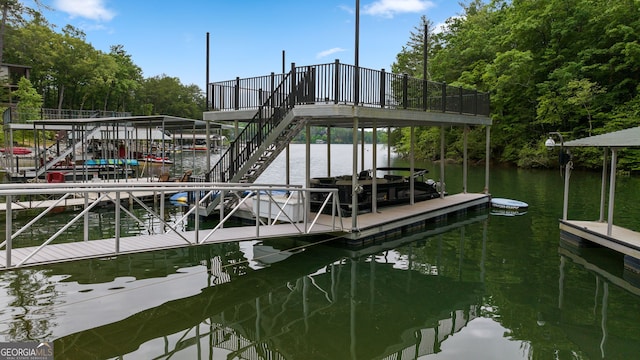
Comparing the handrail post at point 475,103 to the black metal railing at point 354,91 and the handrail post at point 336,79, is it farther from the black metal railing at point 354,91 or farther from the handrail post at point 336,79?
the handrail post at point 336,79

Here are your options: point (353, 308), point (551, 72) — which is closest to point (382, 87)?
point (353, 308)

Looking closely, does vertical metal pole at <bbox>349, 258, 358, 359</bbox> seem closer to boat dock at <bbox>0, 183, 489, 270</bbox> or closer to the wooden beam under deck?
boat dock at <bbox>0, 183, 489, 270</bbox>

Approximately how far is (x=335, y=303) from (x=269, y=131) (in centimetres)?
530

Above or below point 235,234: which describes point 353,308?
below

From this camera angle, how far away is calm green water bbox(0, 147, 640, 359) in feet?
19.3

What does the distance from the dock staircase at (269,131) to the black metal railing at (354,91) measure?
0.16m

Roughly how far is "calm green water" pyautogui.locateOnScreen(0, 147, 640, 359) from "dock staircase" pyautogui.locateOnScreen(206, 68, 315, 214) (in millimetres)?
2079

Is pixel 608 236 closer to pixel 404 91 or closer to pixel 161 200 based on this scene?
pixel 404 91

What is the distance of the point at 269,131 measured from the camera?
11336mm

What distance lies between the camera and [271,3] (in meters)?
29.1

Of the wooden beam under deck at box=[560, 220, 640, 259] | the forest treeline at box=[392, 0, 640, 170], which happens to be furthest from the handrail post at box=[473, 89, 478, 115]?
the forest treeline at box=[392, 0, 640, 170]

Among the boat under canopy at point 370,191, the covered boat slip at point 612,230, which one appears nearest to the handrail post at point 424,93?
the boat under canopy at point 370,191

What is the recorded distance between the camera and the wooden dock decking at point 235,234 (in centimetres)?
675

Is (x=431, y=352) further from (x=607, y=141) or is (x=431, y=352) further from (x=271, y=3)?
(x=271, y=3)
